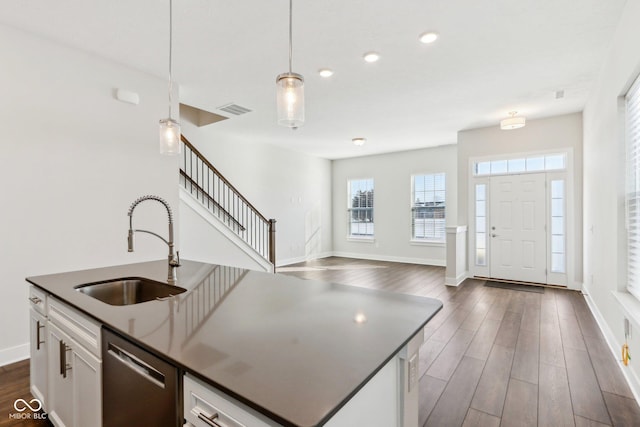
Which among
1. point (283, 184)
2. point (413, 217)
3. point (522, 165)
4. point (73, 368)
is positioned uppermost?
point (522, 165)

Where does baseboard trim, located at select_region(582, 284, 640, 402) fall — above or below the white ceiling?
below

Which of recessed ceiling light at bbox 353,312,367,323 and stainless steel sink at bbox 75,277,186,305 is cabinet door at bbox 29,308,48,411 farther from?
recessed ceiling light at bbox 353,312,367,323

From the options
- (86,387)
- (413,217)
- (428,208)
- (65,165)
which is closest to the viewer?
(86,387)

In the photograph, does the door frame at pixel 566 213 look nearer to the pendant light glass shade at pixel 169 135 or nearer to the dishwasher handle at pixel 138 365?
the pendant light glass shade at pixel 169 135

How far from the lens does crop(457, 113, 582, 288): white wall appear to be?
516cm

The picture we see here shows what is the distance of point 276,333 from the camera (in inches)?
44.9

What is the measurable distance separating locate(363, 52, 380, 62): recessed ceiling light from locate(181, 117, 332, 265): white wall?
3.46 meters

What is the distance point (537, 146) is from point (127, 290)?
20.5 feet

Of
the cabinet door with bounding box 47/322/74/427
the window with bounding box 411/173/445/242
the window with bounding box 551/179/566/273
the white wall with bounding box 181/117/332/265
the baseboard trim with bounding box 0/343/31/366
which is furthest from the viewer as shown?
the window with bounding box 411/173/445/242

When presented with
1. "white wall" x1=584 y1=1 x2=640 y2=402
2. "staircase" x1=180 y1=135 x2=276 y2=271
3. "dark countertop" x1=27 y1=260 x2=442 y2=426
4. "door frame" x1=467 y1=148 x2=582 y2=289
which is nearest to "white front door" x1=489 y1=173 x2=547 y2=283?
"door frame" x1=467 y1=148 x2=582 y2=289

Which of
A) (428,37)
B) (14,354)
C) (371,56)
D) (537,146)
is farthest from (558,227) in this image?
(14,354)

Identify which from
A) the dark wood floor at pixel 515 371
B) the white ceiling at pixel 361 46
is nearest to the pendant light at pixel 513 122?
the white ceiling at pixel 361 46

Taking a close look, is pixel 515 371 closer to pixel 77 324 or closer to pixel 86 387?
pixel 86 387

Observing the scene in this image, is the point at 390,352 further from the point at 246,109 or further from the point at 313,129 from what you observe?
the point at 313,129
